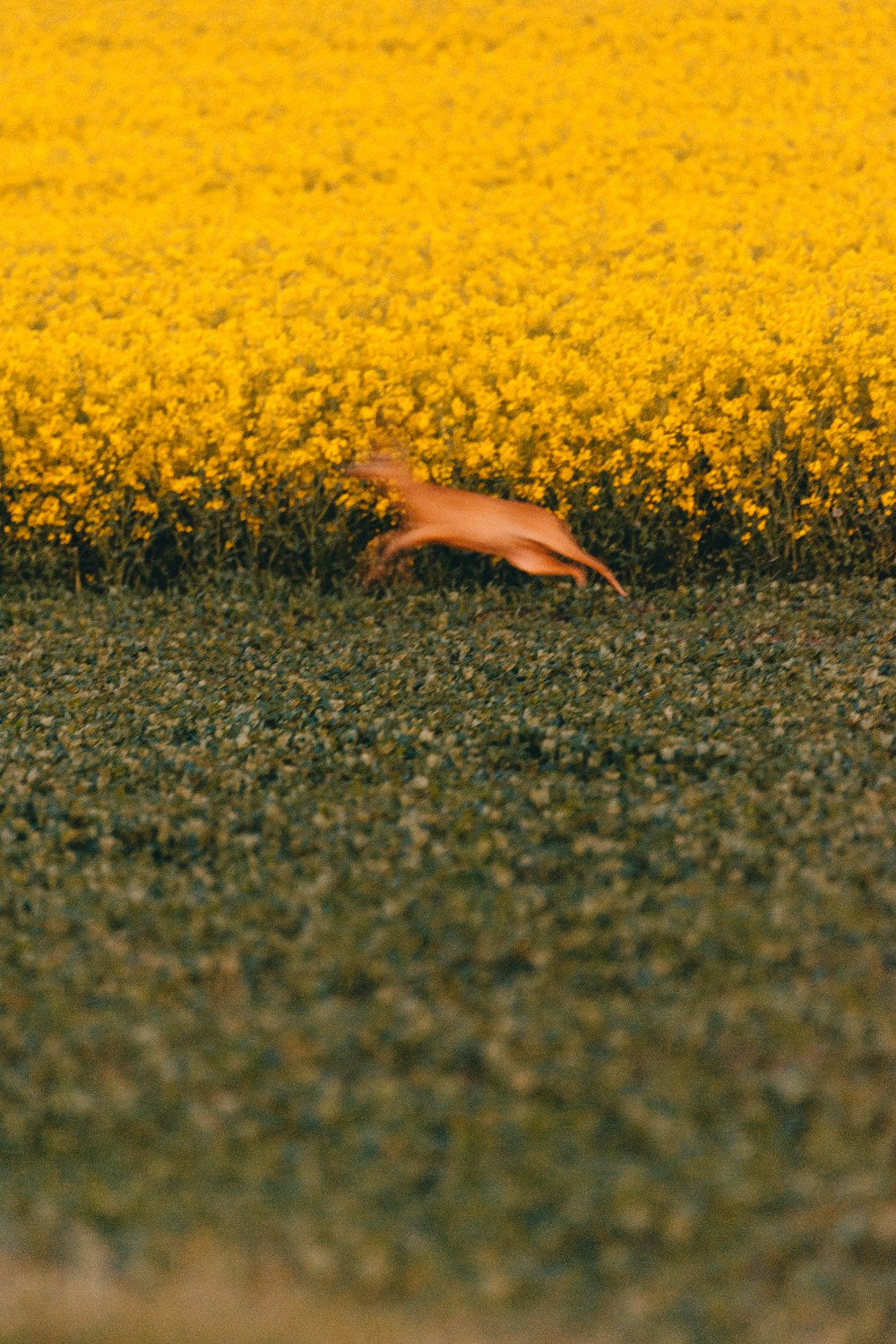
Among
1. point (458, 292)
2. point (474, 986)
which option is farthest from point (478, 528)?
point (474, 986)

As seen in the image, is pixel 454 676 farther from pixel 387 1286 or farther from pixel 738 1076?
pixel 387 1286

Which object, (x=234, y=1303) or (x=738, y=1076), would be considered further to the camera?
(x=738, y=1076)

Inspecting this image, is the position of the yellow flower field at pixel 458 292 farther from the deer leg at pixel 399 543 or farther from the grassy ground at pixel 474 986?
the grassy ground at pixel 474 986

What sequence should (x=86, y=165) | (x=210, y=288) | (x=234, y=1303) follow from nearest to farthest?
(x=234, y=1303), (x=210, y=288), (x=86, y=165)

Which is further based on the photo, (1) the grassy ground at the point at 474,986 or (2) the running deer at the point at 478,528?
(2) the running deer at the point at 478,528

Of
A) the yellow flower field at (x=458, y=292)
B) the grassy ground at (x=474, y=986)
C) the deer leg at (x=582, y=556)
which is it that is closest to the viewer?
the grassy ground at (x=474, y=986)

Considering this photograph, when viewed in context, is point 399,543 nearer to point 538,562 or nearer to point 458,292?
point 538,562

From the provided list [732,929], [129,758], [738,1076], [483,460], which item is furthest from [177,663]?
[738,1076]

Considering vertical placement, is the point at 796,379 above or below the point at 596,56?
below

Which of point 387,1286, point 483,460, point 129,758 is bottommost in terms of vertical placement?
point 387,1286

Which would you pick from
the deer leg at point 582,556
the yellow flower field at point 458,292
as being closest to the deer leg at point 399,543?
the yellow flower field at point 458,292
